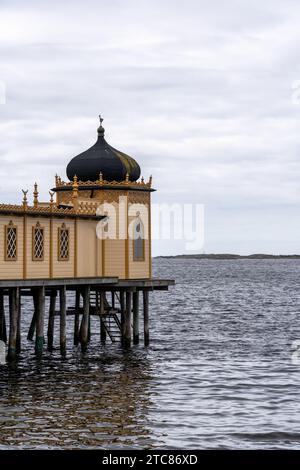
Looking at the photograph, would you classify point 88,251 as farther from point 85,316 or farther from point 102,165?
point 102,165

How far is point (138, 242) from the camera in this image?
172 ft

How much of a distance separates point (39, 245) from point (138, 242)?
7403 mm

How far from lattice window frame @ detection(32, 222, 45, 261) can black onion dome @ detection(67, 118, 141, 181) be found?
6.45 metres

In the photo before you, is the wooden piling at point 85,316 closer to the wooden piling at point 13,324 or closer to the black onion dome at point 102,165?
the wooden piling at point 13,324

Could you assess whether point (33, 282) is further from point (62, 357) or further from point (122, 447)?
point (122, 447)

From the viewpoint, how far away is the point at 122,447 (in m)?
29.3

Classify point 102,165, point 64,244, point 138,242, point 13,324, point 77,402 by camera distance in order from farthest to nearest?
1. point 138,242
2. point 102,165
3. point 64,244
4. point 13,324
5. point 77,402

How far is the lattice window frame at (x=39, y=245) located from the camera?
46.3 metres

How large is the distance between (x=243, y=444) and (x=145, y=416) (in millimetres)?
5041

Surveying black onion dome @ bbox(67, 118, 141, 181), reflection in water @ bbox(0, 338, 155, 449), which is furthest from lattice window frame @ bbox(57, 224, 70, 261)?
reflection in water @ bbox(0, 338, 155, 449)

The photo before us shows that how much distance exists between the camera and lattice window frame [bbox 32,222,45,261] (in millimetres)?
46312

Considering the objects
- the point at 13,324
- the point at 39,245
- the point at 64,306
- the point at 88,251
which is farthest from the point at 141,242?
Result: the point at 13,324
